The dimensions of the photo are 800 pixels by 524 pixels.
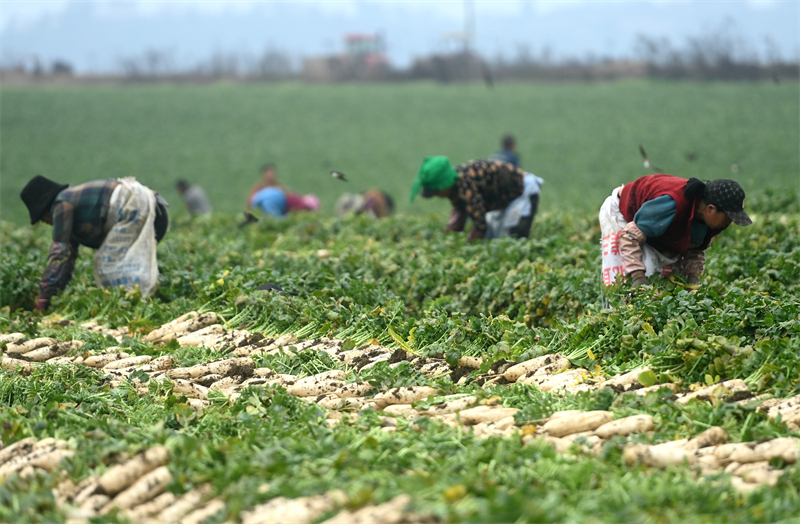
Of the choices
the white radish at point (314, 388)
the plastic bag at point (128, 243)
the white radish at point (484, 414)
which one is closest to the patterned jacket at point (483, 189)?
the plastic bag at point (128, 243)

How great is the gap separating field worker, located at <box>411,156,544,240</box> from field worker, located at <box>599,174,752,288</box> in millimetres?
2143

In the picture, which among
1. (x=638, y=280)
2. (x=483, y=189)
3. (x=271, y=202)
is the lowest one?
(x=271, y=202)

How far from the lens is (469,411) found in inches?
150

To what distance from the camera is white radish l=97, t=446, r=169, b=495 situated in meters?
3.17

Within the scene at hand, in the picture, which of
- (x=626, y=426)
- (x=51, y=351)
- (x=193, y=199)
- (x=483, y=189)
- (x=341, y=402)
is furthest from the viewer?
(x=193, y=199)

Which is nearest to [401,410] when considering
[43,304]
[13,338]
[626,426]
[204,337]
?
[626,426]

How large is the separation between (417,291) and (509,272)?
0.79 m

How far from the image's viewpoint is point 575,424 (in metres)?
3.60

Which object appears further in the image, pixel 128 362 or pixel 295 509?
pixel 128 362

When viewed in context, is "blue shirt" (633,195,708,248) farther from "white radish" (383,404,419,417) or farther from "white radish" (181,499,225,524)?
"white radish" (181,499,225,524)

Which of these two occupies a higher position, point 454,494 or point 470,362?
point 454,494

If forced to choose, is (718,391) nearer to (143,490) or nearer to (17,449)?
(143,490)

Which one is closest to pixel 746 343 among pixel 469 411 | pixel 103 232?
pixel 469 411

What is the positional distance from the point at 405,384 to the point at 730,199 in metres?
2.23
